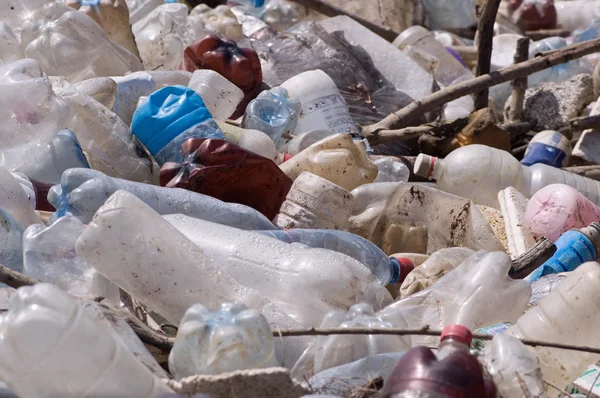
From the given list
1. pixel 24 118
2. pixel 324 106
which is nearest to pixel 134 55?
pixel 324 106

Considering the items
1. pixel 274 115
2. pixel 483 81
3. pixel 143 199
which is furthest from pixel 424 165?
pixel 143 199

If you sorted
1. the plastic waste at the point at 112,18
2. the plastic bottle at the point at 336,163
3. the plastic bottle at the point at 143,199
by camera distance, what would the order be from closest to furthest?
the plastic bottle at the point at 143,199 → the plastic bottle at the point at 336,163 → the plastic waste at the point at 112,18

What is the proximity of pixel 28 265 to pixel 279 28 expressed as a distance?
3585 millimetres

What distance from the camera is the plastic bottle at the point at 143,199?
2.23 meters

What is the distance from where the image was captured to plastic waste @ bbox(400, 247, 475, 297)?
2.31 m

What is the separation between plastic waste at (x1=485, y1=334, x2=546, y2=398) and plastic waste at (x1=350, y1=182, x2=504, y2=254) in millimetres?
1104

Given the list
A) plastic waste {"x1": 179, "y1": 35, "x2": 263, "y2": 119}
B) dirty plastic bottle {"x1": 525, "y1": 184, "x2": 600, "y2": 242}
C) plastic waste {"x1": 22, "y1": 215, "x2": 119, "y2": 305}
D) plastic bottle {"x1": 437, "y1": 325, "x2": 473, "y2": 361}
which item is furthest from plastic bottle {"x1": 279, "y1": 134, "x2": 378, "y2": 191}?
plastic bottle {"x1": 437, "y1": 325, "x2": 473, "y2": 361}

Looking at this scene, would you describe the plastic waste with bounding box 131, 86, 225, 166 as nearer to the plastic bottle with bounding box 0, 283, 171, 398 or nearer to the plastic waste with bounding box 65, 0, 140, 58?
the plastic waste with bounding box 65, 0, 140, 58

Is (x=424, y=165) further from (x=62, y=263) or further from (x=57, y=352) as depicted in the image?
(x=57, y=352)

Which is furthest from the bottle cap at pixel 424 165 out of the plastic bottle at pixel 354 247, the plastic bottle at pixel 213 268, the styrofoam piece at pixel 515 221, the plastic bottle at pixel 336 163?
the plastic bottle at pixel 213 268

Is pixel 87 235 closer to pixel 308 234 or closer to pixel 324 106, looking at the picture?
pixel 308 234

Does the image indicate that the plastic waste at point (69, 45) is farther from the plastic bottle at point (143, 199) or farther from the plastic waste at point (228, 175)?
the plastic bottle at point (143, 199)

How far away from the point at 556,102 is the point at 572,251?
2.09m

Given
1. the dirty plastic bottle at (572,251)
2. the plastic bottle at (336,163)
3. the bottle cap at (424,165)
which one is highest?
the plastic bottle at (336,163)
